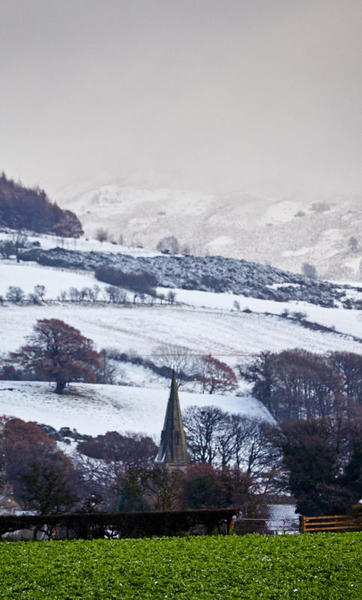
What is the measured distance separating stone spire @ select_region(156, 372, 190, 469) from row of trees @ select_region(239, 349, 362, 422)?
28.6 meters

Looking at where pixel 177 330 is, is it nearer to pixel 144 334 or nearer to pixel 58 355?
pixel 144 334

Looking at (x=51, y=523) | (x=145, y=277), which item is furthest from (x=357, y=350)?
(x=51, y=523)

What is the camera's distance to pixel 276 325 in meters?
163

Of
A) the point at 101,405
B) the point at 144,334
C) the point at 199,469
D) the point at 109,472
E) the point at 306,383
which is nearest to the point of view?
the point at 199,469

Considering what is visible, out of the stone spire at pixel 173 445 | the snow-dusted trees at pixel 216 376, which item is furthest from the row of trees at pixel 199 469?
the snow-dusted trees at pixel 216 376

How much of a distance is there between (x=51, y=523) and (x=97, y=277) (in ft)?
531

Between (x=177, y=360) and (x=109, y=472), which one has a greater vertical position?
(x=177, y=360)

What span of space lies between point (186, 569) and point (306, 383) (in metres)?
99.5

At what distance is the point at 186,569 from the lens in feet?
78.0

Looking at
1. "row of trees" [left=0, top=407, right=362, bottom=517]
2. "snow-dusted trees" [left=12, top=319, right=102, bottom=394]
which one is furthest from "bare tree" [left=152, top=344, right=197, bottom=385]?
"row of trees" [left=0, top=407, right=362, bottom=517]

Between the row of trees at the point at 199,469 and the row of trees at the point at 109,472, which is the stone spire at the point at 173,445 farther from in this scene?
the row of trees at the point at 199,469

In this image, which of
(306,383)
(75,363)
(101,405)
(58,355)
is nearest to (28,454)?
(101,405)

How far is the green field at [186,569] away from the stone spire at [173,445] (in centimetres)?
5426

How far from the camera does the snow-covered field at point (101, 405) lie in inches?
3706
